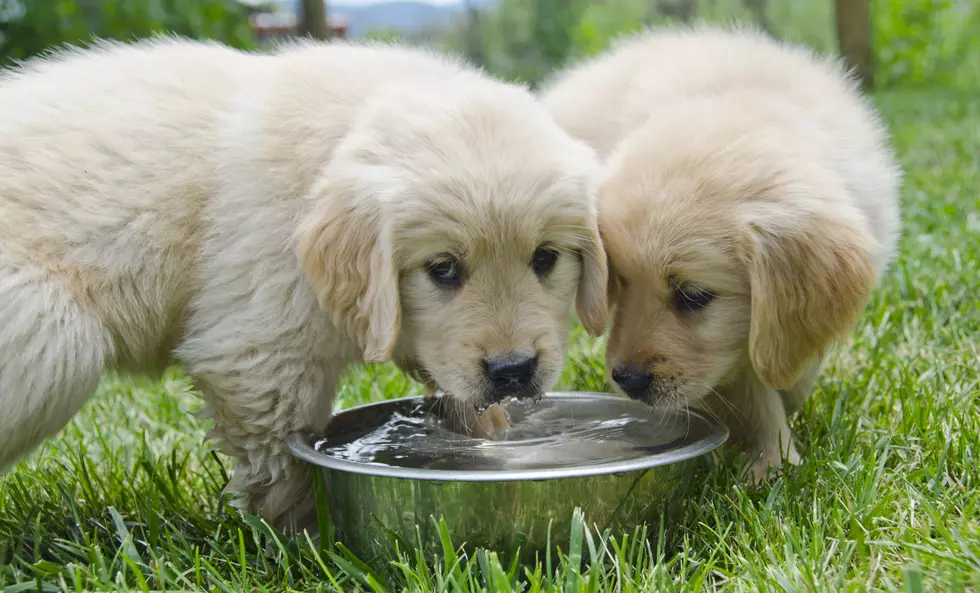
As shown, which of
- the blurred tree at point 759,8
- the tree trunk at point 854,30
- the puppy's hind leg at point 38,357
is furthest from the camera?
the blurred tree at point 759,8

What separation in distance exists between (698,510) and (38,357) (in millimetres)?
1679

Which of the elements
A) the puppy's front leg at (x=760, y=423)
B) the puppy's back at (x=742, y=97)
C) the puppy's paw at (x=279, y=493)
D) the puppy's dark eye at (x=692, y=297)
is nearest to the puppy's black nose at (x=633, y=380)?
the puppy's dark eye at (x=692, y=297)

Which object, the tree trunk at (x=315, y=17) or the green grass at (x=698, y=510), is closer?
the green grass at (x=698, y=510)

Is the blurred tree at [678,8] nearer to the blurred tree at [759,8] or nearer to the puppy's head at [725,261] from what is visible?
the blurred tree at [759,8]

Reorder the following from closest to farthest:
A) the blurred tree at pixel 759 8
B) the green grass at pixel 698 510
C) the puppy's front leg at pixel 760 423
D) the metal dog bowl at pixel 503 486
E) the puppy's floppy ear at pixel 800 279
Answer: the green grass at pixel 698 510 < the metal dog bowl at pixel 503 486 < the puppy's floppy ear at pixel 800 279 < the puppy's front leg at pixel 760 423 < the blurred tree at pixel 759 8

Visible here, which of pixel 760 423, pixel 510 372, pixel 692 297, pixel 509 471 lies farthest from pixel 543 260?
pixel 760 423

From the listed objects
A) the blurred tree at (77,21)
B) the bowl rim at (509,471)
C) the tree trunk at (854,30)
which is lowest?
the bowl rim at (509,471)

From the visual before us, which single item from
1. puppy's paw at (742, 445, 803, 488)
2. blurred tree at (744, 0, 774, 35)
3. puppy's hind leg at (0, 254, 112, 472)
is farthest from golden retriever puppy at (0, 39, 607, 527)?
blurred tree at (744, 0, 774, 35)

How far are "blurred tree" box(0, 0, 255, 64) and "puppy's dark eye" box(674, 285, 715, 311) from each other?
18.7 feet

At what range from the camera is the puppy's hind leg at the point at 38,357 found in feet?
8.17

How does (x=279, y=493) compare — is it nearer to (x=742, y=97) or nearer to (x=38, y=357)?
(x=38, y=357)

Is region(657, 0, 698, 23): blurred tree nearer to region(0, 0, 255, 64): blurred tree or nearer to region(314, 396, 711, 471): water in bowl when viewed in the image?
region(0, 0, 255, 64): blurred tree

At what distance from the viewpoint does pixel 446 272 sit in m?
2.64

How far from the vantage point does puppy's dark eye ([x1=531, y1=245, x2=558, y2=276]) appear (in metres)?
2.67
